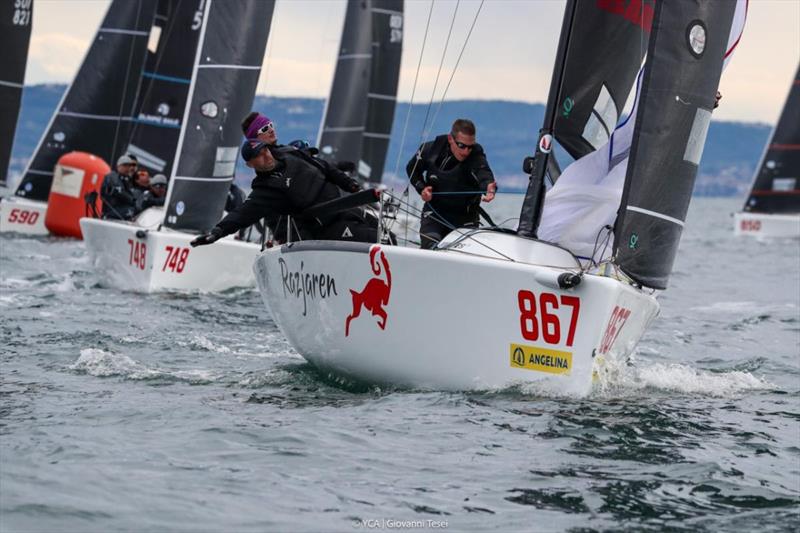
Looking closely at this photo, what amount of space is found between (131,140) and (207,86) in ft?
15.6

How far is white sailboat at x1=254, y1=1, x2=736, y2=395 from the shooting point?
556 cm

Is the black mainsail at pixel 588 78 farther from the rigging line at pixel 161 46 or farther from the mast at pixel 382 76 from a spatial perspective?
the mast at pixel 382 76

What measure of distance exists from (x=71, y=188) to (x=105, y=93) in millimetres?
1675

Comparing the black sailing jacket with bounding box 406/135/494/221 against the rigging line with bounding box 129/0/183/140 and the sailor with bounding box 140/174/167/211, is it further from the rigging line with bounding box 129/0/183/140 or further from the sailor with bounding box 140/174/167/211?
the rigging line with bounding box 129/0/183/140

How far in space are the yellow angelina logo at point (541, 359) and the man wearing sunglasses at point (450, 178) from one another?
1331 mm

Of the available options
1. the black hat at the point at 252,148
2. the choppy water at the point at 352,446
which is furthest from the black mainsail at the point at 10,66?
the black hat at the point at 252,148

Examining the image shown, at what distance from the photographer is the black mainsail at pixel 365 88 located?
23.7 m

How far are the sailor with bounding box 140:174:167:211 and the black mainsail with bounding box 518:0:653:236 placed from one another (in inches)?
279

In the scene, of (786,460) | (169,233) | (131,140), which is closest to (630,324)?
(786,460)

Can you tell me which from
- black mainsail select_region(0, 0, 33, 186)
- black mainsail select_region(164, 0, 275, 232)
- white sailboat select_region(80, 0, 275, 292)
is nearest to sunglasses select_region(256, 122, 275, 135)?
white sailboat select_region(80, 0, 275, 292)

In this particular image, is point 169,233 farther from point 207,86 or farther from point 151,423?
point 151,423

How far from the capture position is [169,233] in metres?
11.9

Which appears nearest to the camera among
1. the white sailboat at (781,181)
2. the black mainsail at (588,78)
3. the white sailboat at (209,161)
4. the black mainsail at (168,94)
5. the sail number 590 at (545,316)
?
the sail number 590 at (545,316)

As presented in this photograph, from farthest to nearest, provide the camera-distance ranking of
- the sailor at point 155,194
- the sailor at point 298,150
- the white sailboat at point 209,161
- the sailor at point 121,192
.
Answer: the sailor at point 121,192 < the sailor at point 155,194 < the white sailboat at point 209,161 < the sailor at point 298,150
